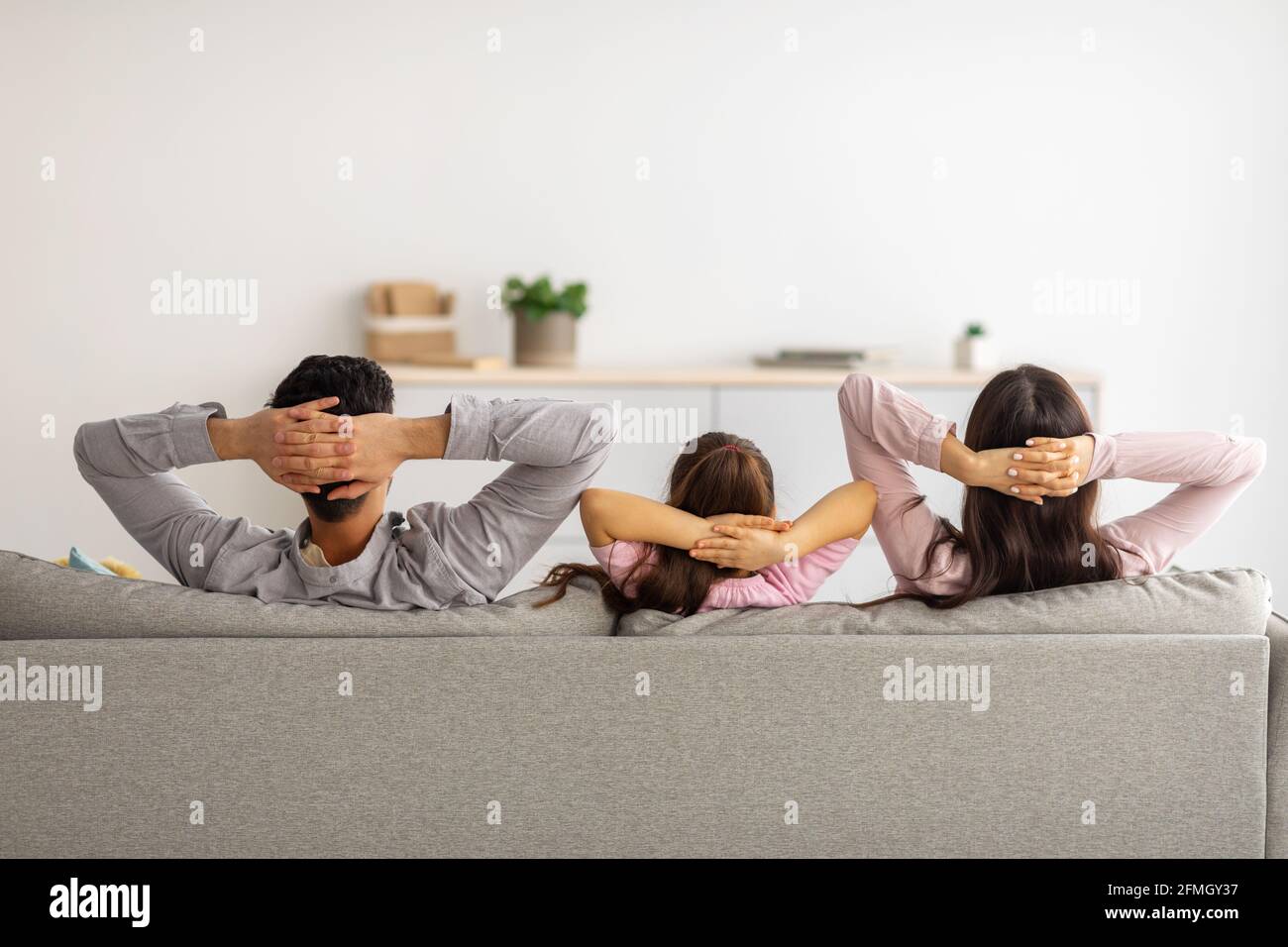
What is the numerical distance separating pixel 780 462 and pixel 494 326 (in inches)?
47.6

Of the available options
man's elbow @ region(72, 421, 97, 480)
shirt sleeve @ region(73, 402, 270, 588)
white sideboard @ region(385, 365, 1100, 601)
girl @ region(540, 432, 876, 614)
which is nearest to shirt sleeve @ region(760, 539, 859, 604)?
Answer: girl @ region(540, 432, 876, 614)

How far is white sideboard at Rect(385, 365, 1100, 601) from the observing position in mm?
4270

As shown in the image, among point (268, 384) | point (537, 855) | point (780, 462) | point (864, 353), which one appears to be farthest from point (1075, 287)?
point (537, 855)

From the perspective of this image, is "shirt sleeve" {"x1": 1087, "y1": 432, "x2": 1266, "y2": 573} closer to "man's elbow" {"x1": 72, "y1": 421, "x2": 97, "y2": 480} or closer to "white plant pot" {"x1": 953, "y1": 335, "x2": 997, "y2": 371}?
"man's elbow" {"x1": 72, "y1": 421, "x2": 97, "y2": 480}

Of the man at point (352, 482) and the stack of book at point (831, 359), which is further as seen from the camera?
the stack of book at point (831, 359)

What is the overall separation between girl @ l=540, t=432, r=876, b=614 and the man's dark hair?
326 millimetres

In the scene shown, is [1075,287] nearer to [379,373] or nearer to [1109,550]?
[1109,550]

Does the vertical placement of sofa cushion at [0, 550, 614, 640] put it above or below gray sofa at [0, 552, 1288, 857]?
above

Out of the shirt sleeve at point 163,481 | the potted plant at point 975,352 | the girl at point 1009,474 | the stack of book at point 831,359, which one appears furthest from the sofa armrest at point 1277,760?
the potted plant at point 975,352

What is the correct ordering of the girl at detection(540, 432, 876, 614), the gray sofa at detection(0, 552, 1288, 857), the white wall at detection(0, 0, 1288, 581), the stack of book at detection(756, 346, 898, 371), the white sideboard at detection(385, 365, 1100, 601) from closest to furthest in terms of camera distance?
the gray sofa at detection(0, 552, 1288, 857) → the girl at detection(540, 432, 876, 614) → the white sideboard at detection(385, 365, 1100, 601) → the stack of book at detection(756, 346, 898, 371) → the white wall at detection(0, 0, 1288, 581)

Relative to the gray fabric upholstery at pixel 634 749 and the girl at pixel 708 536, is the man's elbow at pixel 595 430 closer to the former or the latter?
the girl at pixel 708 536

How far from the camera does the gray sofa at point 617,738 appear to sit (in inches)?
66.9

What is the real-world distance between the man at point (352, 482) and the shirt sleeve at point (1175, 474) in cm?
74

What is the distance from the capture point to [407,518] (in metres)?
1.90
